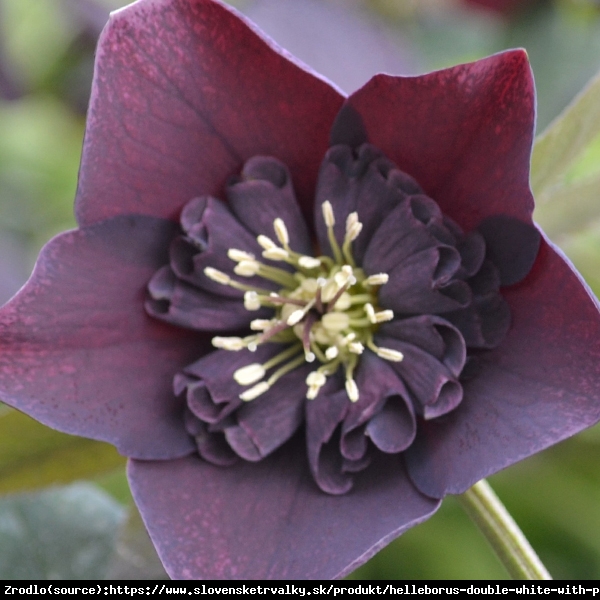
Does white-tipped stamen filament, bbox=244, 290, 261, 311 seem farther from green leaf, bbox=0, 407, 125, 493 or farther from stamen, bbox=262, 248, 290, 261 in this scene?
green leaf, bbox=0, 407, 125, 493

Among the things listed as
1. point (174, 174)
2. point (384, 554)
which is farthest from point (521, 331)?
point (384, 554)

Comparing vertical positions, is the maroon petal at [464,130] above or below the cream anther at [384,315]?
above

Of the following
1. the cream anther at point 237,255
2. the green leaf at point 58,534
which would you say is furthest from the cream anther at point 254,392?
the green leaf at point 58,534

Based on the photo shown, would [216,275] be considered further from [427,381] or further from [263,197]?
[427,381]

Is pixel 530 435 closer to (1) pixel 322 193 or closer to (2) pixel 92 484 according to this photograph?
(1) pixel 322 193

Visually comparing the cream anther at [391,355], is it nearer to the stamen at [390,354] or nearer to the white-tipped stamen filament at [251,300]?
the stamen at [390,354]

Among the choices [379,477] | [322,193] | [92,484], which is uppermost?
[322,193]
